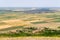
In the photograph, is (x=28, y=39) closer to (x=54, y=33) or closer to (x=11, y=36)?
(x=11, y=36)

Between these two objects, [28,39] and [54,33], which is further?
[54,33]

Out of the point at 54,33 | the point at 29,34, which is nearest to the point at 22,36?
the point at 29,34

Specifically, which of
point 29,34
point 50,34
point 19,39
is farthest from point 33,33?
point 19,39

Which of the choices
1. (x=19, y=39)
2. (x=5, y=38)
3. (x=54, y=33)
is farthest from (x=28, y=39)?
(x=54, y=33)

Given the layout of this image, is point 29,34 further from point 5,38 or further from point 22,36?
point 5,38

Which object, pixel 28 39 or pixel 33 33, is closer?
pixel 28 39

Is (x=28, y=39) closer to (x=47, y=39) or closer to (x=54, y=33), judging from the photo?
(x=47, y=39)

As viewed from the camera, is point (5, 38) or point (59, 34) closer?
point (5, 38)
